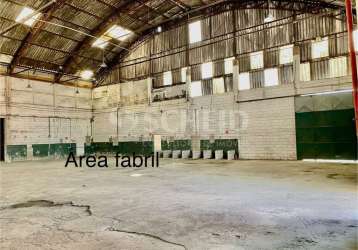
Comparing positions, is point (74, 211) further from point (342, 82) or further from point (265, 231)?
point (342, 82)

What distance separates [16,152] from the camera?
20781mm

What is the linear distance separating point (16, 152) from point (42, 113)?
12.1 ft

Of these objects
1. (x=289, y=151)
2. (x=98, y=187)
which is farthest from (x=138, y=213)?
(x=289, y=151)

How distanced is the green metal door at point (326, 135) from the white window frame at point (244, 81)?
12.2 ft

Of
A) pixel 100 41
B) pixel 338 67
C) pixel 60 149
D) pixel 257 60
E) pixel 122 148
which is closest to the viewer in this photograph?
pixel 338 67

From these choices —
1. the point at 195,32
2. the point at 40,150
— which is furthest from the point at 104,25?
the point at 40,150

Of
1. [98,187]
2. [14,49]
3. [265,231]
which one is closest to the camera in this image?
[265,231]

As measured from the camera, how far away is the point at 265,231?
4398mm

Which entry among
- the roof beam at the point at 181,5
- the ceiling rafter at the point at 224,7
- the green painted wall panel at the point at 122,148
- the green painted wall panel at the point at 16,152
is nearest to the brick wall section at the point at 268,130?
the ceiling rafter at the point at 224,7

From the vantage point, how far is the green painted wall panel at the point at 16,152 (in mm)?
20406

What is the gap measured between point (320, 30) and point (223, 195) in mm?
13219

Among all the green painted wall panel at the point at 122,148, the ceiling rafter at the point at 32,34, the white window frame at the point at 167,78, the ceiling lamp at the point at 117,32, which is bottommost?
the green painted wall panel at the point at 122,148

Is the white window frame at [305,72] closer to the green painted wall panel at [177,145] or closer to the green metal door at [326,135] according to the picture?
the green metal door at [326,135]

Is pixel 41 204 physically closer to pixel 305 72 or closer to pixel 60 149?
pixel 305 72
